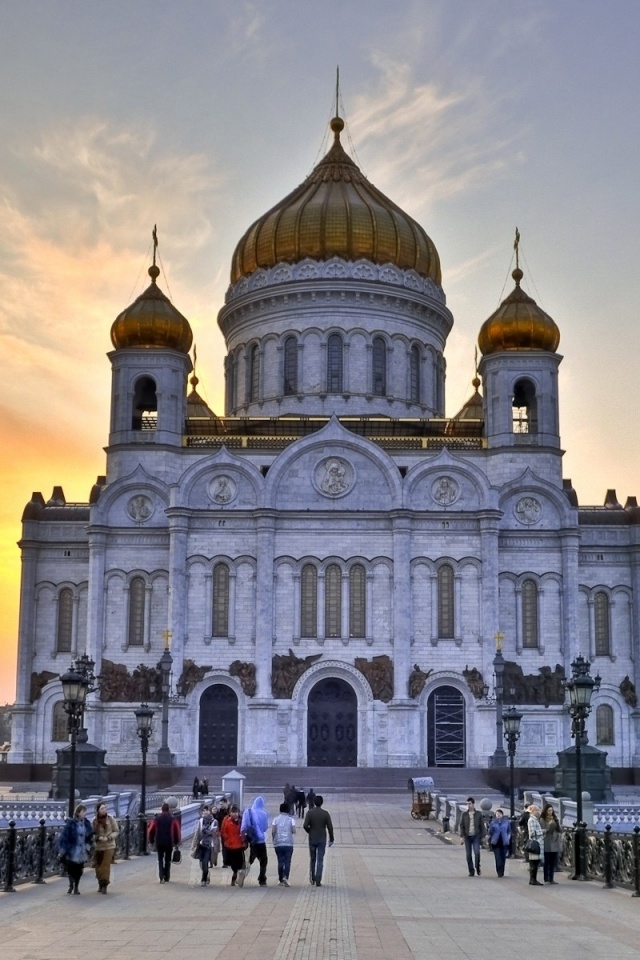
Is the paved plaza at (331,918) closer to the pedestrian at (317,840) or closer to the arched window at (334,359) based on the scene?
the pedestrian at (317,840)

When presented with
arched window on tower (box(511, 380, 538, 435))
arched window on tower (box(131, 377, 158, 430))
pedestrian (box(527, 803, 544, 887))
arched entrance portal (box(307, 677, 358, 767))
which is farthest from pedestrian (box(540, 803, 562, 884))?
arched window on tower (box(131, 377, 158, 430))

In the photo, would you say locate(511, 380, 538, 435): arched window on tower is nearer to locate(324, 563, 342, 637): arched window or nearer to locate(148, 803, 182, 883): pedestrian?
locate(324, 563, 342, 637): arched window

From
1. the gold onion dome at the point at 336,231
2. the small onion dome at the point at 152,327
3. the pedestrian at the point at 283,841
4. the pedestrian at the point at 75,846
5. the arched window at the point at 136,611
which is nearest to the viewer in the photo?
the pedestrian at the point at 75,846

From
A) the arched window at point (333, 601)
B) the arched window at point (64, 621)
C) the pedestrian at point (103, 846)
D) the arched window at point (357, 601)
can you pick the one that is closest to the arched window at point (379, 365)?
the arched window at point (357, 601)

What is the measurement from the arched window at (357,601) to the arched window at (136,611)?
27.0ft

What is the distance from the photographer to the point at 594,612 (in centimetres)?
5538

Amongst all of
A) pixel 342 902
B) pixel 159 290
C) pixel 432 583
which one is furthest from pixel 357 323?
pixel 342 902

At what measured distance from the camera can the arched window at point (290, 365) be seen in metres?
60.4

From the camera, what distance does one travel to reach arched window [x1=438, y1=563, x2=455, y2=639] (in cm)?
5309

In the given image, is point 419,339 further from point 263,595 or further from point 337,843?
point 337,843

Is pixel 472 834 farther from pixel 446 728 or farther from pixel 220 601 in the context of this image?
pixel 220 601

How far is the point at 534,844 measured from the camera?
21.4 m

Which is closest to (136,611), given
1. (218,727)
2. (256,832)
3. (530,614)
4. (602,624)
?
(218,727)

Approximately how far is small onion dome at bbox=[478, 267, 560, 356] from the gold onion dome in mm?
6169
